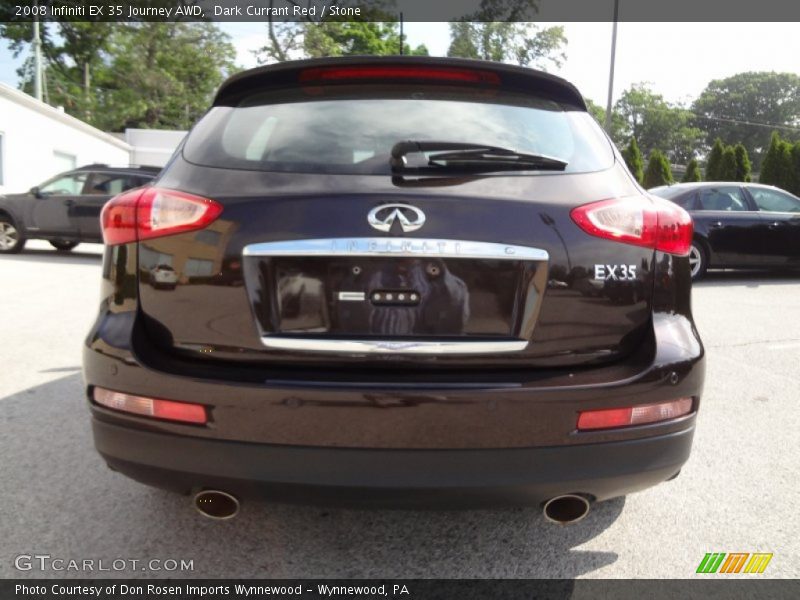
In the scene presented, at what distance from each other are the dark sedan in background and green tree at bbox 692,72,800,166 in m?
91.6

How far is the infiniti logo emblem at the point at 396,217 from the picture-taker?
1.81m

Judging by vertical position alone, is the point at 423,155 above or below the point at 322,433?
above

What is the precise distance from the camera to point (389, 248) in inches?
70.7

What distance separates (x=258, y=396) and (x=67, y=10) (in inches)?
1677

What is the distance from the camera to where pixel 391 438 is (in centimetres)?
177

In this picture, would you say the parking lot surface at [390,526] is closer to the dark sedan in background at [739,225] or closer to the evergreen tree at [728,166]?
the dark sedan in background at [739,225]

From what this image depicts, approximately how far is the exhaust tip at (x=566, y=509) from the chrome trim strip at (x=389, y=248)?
0.75 metres

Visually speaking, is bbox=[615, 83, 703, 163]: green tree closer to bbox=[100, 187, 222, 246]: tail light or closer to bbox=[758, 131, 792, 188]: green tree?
bbox=[758, 131, 792, 188]: green tree

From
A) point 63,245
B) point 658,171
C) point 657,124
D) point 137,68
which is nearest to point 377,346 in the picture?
point 63,245

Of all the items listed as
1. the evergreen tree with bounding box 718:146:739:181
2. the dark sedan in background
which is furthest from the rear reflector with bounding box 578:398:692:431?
the evergreen tree with bounding box 718:146:739:181

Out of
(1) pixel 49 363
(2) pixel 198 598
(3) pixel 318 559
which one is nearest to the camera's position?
(2) pixel 198 598

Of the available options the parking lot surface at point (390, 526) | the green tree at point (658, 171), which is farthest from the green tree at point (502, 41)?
the parking lot surface at point (390, 526)

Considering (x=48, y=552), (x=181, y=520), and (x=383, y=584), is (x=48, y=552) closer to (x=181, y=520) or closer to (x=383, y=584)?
(x=181, y=520)

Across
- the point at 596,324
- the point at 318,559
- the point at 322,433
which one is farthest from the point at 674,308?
the point at 318,559
